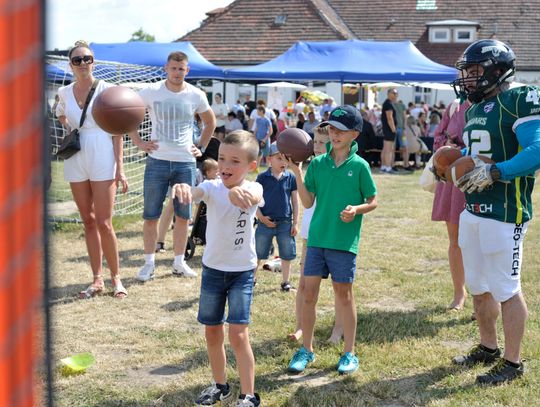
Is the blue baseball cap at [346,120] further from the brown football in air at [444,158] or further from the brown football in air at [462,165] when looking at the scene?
the brown football in air at [462,165]

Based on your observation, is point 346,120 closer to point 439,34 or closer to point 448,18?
point 439,34

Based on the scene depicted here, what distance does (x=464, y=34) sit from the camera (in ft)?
139

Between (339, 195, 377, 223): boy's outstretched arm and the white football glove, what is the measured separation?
0.58 meters

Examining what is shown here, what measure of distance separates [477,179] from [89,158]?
3.43 meters

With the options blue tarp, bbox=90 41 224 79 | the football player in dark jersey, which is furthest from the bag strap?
blue tarp, bbox=90 41 224 79

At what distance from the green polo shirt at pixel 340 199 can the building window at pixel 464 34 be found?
3938 centimetres

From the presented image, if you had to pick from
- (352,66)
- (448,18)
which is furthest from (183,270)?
(448,18)

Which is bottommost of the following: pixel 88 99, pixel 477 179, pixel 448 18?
pixel 477 179

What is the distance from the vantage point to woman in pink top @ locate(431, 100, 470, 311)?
6.29m

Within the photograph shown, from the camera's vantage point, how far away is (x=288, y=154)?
527 cm

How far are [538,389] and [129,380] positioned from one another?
2.65 meters

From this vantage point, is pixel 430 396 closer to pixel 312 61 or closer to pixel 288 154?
pixel 288 154

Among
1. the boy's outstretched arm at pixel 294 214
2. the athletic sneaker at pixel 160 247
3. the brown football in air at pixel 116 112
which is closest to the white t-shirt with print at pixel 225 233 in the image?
the brown football in air at pixel 116 112

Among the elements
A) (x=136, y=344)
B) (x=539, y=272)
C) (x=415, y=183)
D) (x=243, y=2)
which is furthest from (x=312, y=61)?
(x=243, y=2)
